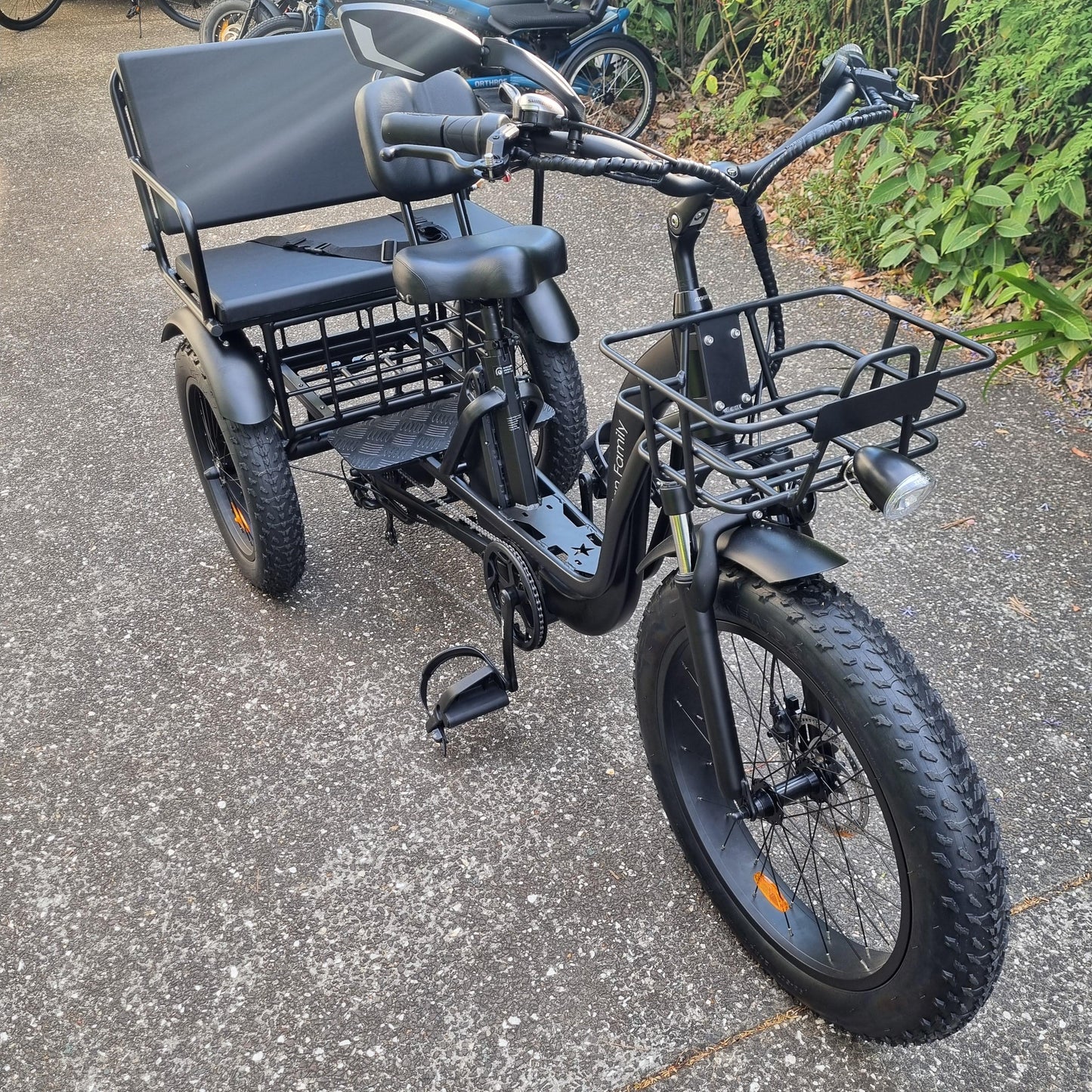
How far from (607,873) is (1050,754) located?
3.43 feet

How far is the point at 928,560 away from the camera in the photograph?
112 inches

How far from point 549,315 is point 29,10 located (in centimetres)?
863

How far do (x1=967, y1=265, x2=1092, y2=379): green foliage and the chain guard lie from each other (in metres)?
2.04

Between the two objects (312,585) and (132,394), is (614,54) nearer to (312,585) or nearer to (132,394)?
(132,394)

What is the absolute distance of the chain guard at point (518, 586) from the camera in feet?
7.27

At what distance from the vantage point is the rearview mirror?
1.56 meters

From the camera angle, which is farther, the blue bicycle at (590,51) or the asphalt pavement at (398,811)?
the blue bicycle at (590,51)

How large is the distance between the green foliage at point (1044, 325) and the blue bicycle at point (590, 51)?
10.0 feet

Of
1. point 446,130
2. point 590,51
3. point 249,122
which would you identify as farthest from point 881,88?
point 590,51

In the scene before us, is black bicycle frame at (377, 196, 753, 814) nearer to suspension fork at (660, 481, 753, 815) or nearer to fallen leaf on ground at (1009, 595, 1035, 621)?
suspension fork at (660, 481, 753, 815)

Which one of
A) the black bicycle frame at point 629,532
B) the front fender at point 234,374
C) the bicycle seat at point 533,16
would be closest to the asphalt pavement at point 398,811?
the black bicycle frame at point 629,532

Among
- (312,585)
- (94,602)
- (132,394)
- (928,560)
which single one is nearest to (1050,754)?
(928,560)

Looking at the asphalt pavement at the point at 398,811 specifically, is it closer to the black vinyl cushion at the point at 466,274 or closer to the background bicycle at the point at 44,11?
the black vinyl cushion at the point at 466,274

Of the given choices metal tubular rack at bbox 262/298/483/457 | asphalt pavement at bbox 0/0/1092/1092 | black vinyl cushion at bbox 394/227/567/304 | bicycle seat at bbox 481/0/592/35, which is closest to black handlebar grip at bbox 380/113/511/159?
black vinyl cushion at bbox 394/227/567/304
